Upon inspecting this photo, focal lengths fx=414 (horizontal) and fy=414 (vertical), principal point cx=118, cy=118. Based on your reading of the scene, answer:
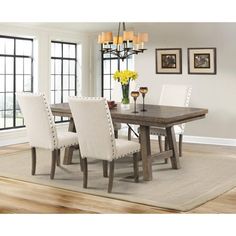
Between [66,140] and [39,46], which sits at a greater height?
[39,46]

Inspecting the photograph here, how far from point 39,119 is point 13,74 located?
126 inches

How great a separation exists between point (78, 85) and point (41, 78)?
1.28 metres

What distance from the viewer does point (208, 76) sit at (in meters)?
7.11

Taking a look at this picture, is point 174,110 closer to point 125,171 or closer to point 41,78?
point 125,171

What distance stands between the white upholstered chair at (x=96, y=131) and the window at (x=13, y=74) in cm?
358

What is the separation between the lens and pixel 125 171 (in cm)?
496

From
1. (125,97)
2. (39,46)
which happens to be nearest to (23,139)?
(39,46)

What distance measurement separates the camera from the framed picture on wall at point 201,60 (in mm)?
7039

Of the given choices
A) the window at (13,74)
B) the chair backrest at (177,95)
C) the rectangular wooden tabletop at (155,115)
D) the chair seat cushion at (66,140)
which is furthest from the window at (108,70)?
the chair seat cushion at (66,140)

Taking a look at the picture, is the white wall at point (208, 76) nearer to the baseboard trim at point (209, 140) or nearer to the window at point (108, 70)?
the baseboard trim at point (209, 140)

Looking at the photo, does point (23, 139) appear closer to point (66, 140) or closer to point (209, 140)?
point (66, 140)

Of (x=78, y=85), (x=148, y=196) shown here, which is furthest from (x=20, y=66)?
(x=148, y=196)

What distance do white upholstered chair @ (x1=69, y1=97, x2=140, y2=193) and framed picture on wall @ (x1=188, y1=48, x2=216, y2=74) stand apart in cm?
347
